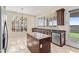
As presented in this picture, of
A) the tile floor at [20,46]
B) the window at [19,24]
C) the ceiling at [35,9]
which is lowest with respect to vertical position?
the tile floor at [20,46]

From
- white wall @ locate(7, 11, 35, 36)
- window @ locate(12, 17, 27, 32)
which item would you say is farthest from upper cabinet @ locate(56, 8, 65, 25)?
window @ locate(12, 17, 27, 32)

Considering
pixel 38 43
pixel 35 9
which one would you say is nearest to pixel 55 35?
pixel 38 43

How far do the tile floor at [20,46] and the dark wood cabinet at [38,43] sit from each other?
0.24ft

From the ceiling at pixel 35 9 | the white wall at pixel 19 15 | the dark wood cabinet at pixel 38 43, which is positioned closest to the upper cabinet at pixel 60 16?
the ceiling at pixel 35 9

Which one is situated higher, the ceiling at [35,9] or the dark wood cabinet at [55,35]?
the ceiling at [35,9]

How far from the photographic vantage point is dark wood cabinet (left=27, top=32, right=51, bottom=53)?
1861 mm

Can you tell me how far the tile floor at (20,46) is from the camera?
72.7 inches

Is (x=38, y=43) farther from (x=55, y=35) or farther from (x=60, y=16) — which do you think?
(x=60, y=16)

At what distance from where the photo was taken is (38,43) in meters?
1.88

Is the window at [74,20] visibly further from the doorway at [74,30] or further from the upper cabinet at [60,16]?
the upper cabinet at [60,16]

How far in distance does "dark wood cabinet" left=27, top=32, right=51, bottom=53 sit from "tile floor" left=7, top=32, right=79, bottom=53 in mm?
74

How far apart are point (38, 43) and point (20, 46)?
0.33 m
